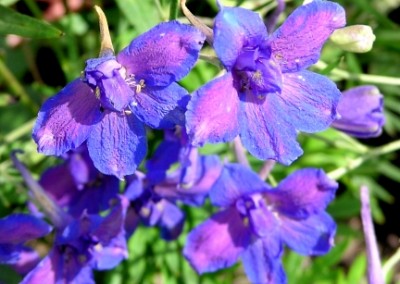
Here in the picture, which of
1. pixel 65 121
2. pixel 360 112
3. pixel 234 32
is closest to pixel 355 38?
pixel 360 112

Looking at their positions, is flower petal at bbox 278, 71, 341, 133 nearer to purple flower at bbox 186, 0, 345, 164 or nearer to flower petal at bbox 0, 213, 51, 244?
purple flower at bbox 186, 0, 345, 164

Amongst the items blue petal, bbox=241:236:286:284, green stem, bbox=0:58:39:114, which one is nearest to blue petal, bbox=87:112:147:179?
blue petal, bbox=241:236:286:284

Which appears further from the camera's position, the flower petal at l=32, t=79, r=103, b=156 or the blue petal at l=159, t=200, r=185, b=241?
the blue petal at l=159, t=200, r=185, b=241

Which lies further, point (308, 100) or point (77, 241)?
point (77, 241)

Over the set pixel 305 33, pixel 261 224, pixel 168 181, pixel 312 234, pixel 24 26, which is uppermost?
pixel 24 26

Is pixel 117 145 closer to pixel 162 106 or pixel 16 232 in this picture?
pixel 162 106

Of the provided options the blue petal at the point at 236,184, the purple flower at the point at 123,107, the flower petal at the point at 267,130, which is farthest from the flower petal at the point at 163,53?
the blue petal at the point at 236,184

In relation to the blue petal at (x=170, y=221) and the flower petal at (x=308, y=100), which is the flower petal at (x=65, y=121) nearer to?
the flower petal at (x=308, y=100)
